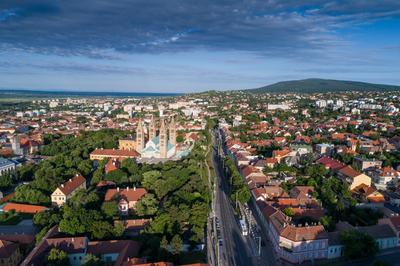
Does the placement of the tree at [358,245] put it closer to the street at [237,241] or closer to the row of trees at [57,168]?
the street at [237,241]

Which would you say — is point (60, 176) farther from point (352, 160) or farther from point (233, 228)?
point (352, 160)

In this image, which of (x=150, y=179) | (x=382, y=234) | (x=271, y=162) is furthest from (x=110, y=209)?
(x=271, y=162)

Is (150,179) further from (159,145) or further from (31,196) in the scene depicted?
(159,145)

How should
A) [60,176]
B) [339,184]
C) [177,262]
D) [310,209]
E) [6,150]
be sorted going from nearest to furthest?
[177,262]
[310,209]
[339,184]
[60,176]
[6,150]

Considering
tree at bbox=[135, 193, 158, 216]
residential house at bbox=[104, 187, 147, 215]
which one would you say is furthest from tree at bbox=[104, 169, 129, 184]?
tree at bbox=[135, 193, 158, 216]

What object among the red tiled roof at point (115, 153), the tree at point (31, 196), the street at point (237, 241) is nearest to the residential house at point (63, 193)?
the tree at point (31, 196)

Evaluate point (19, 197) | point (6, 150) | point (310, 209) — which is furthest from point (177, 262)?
point (6, 150)
